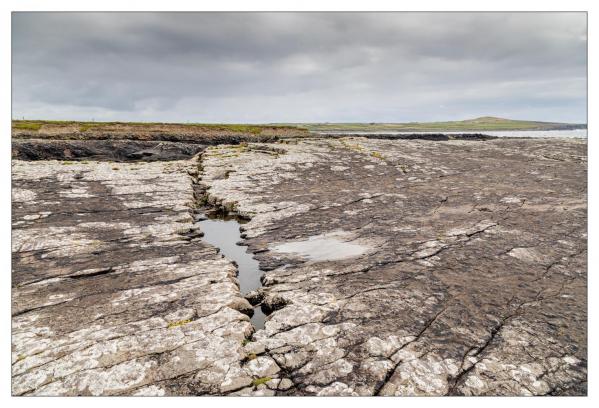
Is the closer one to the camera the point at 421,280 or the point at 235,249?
the point at 421,280

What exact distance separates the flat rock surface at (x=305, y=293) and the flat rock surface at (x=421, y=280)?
0.19ft

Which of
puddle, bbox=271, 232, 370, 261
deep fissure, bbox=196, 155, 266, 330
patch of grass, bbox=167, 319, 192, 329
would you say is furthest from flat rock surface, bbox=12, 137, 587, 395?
deep fissure, bbox=196, 155, 266, 330

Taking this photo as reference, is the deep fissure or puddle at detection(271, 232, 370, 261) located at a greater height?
puddle at detection(271, 232, 370, 261)

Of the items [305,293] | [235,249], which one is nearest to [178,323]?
[305,293]

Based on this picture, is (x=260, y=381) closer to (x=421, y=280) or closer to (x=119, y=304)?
(x=119, y=304)

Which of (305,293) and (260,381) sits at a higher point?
(305,293)

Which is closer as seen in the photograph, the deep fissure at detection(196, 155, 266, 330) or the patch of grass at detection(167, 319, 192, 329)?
the patch of grass at detection(167, 319, 192, 329)

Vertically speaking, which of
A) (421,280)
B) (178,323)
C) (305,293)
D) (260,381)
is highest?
(421,280)

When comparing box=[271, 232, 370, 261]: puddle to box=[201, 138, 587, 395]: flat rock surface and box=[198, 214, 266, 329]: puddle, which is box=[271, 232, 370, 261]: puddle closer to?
box=[201, 138, 587, 395]: flat rock surface

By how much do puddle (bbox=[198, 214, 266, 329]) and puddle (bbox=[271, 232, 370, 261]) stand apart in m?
1.72

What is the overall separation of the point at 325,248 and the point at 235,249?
462cm

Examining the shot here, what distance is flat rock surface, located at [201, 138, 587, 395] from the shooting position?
8828 mm

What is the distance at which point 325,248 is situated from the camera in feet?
57.0

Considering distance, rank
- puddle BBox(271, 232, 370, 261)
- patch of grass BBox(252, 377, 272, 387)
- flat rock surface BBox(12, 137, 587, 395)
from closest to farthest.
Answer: patch of grass BBox(252, 377, 272, 387)
flat rock surface BBox(12, 137, 587, 395)
puddle BBox(271, 232, 370, 261)
